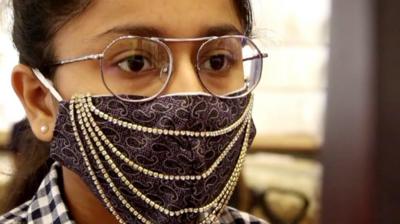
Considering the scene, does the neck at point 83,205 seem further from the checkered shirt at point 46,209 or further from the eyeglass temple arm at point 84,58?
the eyeglass temple arm at point 84,58

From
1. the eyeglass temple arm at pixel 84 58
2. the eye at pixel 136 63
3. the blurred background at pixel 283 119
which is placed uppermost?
the eyeglass temple arm at pixel 84 58

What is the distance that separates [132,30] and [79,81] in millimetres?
122

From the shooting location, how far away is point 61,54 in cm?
90

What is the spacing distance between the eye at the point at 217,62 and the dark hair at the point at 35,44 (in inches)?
3.8

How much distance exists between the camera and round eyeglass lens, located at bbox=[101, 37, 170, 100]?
85 cm

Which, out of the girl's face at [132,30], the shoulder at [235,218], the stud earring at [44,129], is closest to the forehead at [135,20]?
the girl's face at [132,30]

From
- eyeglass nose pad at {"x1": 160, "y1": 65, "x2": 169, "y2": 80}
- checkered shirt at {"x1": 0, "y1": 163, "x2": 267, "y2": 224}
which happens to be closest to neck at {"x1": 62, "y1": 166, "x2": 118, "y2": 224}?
checkered shirt at {"x1": 0, "y1": 163, "x2": 267, "y2": 224}

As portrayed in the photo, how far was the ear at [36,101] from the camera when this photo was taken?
0.93m

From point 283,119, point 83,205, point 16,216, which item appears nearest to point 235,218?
point 83,205

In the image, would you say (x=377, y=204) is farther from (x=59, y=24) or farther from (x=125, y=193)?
(x=59, y=24)

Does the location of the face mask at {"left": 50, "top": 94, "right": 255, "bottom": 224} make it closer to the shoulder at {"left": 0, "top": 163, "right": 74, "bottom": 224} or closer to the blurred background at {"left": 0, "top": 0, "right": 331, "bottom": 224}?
the shoulder at {"left": 0, "top": 163, "right": 74, "bottom": 224}

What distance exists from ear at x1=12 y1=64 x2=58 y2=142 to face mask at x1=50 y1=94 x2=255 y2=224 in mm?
55

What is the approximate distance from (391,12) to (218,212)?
2.30ft

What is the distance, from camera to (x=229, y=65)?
3.10 feet
